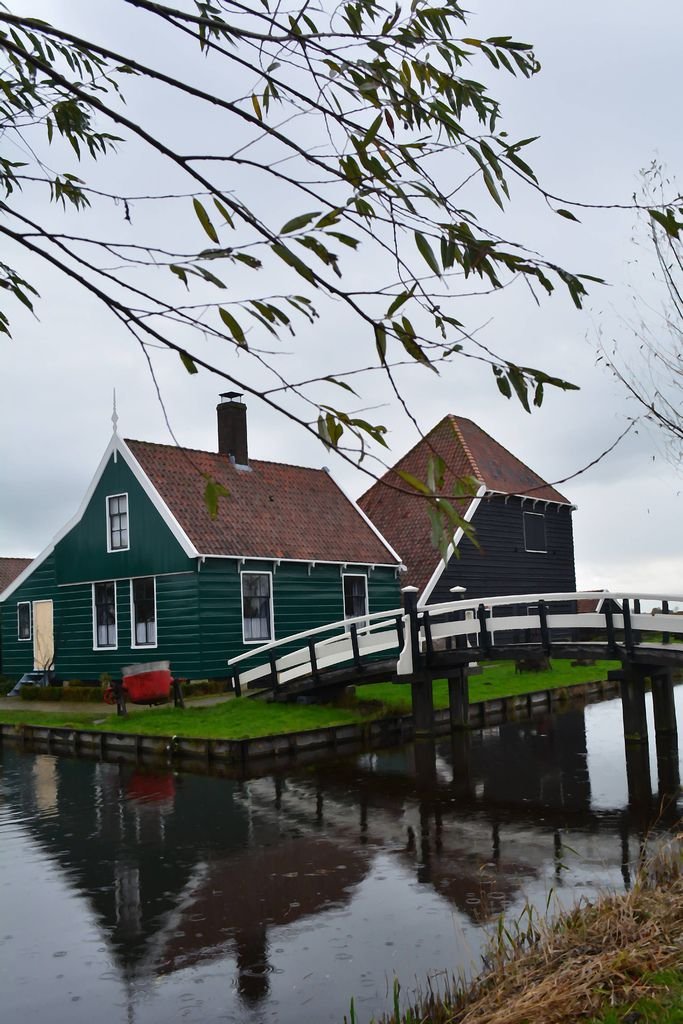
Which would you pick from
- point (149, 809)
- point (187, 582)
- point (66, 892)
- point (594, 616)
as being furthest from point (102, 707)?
point (66, 892)

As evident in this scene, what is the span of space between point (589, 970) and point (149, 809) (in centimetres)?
836

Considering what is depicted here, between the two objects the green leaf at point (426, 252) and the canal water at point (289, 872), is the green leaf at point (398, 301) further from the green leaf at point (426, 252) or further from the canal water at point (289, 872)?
the canal water at point (289, 872)

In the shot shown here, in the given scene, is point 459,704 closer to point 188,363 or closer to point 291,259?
point 188,363

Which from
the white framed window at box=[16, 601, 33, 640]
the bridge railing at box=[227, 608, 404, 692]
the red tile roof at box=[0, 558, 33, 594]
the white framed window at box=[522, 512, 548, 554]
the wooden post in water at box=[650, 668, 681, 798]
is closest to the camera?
the wooden post in water at box=[650, 668, 681, 798]

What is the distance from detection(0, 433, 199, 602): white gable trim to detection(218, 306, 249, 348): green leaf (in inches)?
752

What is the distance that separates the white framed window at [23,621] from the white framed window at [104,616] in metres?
3.69

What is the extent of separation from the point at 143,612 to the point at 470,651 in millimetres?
9560

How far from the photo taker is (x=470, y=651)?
1794 cm

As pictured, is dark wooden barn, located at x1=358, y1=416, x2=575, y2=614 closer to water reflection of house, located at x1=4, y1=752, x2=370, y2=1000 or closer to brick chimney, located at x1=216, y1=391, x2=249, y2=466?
brick chimney, located at x1=216, y1=391, x2=249, y2=466

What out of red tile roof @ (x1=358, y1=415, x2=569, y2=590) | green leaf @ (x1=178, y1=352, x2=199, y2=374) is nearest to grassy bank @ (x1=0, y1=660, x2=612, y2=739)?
red tile roof @ (x1=358, y1=415, x2=569, y2=590)

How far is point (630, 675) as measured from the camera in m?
15.9

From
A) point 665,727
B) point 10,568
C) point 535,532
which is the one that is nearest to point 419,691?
point 665,727

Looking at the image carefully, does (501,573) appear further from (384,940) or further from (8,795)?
(384,940)

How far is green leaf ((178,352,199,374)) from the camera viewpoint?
12.6ft
